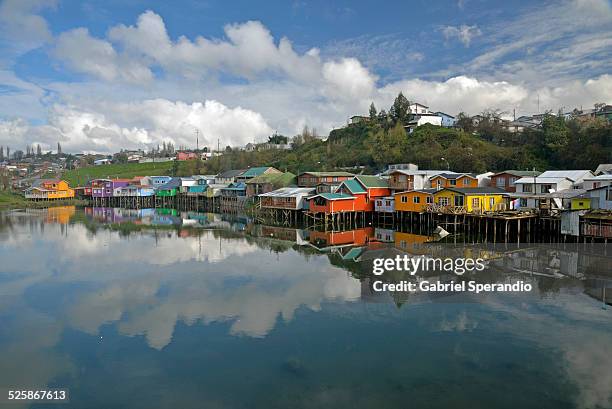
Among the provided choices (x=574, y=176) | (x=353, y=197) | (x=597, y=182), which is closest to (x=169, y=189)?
(x=353, y=197)

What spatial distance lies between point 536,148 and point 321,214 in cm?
2542

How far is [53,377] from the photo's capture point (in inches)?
377

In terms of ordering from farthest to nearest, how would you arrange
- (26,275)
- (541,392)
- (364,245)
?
(364,245) → (26,275) → (541,392)

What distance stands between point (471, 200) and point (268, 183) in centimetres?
2393

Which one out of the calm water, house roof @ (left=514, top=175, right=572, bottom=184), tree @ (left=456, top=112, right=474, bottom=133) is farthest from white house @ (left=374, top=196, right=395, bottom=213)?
tree @ (left=456, top=112, right=474, bottom=133)

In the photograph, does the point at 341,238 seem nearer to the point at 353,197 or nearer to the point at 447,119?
the point at 353,197

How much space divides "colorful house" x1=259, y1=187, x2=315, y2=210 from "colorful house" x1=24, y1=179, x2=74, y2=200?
42214mm

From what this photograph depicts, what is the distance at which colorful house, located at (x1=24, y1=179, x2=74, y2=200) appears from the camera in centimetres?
6376

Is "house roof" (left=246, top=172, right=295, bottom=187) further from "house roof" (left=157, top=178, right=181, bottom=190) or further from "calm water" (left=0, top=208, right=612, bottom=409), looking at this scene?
"calm water" (left=0, top=208, right=612, bottom=409)

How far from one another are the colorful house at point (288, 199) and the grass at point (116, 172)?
161 ft

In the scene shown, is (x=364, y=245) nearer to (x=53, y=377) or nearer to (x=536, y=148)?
(x=53, y=377)

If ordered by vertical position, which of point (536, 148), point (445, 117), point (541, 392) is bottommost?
point (541, 392)

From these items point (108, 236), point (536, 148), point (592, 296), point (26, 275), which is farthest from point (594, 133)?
point (26, 275)

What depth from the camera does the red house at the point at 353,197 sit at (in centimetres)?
3331
